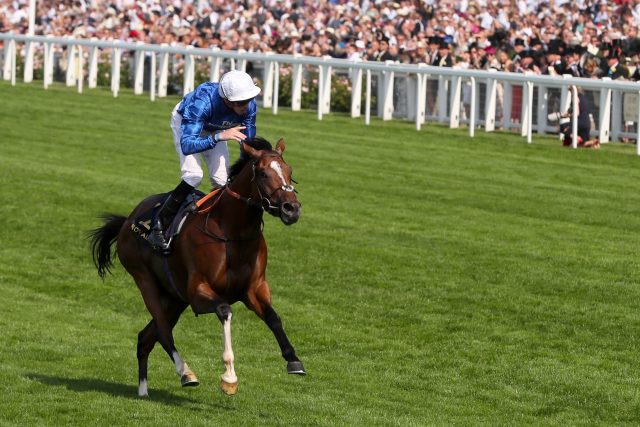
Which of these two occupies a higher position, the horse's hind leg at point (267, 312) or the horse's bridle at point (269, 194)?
the horse's bridle at point (269, 194)

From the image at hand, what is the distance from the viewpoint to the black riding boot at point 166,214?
8523 mm

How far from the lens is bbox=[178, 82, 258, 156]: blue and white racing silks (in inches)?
→ 325

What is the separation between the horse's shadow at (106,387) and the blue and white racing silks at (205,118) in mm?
1451

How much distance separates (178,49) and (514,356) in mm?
17872

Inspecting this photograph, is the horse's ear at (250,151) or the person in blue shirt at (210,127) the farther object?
the person in blue shirt at (210,127)

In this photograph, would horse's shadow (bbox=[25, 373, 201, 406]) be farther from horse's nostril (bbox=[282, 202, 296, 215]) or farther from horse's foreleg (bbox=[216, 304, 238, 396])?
horse's nostril (bbox=[282, 202, 296, 215])

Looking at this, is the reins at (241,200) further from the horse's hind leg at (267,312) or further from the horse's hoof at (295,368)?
the horse's hoof at (295,368)

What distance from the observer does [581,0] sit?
80.4ft

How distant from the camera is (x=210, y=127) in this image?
27.7 ft

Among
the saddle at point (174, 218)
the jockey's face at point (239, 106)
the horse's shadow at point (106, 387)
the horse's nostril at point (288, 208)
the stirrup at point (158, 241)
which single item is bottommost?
the horse's shadow at point (106, 387)

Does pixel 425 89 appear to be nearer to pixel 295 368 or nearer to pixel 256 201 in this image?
pixel 256 201

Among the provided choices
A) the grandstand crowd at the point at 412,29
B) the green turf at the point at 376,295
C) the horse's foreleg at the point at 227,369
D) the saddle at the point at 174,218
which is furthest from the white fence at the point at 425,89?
the horse's foreleg at the point at 227,369

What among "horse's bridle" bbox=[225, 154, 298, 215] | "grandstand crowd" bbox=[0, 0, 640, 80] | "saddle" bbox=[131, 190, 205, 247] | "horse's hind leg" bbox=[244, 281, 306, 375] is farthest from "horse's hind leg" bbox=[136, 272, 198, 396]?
"grandstand crowd" bbox=[0, 0, 640, 80]

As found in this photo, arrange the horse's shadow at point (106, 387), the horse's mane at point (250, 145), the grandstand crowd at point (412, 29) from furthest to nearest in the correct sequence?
the grandstand crowd at point (412, 29) < the horse's shadow at point (106, 387) < the horse's mane at point (250, 145)
